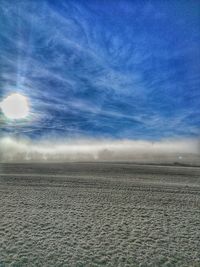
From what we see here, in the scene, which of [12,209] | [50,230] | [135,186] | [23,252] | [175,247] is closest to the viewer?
[23,252]

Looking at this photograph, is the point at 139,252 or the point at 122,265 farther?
the point at 139,252

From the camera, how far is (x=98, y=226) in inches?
393

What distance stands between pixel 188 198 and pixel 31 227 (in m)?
11.1

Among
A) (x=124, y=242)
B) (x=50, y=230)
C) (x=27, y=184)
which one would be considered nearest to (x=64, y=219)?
(x=50, y=230)

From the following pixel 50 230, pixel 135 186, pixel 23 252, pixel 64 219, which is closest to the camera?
pixel 23 252

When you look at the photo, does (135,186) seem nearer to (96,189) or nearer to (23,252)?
(96,189)

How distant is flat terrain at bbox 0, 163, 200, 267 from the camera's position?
290 inches

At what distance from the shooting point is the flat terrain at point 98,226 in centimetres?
736

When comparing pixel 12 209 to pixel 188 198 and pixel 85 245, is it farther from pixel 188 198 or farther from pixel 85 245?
pixel 188 198

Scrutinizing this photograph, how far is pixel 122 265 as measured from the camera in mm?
6922

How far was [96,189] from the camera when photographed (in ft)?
56.4

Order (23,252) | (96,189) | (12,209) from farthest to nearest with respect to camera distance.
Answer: (96,189)
(12,209)
(23,252)

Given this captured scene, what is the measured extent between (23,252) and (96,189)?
9.92 metres

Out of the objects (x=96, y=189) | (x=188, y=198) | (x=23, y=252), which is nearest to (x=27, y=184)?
(x=96, y=189)
